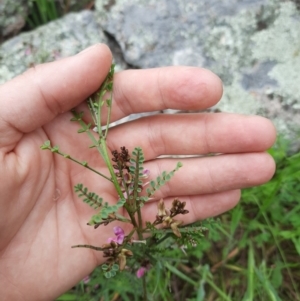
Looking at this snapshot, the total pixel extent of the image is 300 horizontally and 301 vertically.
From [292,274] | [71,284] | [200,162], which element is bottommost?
[292,274]

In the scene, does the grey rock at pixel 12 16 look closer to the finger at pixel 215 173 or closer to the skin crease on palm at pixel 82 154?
the skin crease on palm at pixel 82 154

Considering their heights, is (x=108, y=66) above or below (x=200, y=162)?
above

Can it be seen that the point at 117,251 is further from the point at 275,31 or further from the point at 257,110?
the point at 275,31

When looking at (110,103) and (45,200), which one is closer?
(110,103)

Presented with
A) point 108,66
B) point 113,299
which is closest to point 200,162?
point 108,66

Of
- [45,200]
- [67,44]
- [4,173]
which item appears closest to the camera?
[4,173]

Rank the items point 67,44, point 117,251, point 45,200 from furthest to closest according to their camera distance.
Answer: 1. point 67,44
2. point 45,200
3. point 117,251

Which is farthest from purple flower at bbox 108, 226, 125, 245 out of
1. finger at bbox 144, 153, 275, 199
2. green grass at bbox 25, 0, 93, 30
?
green grass at bbox 25, 0, 93, 30

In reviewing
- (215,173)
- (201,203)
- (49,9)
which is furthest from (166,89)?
(49,9)
